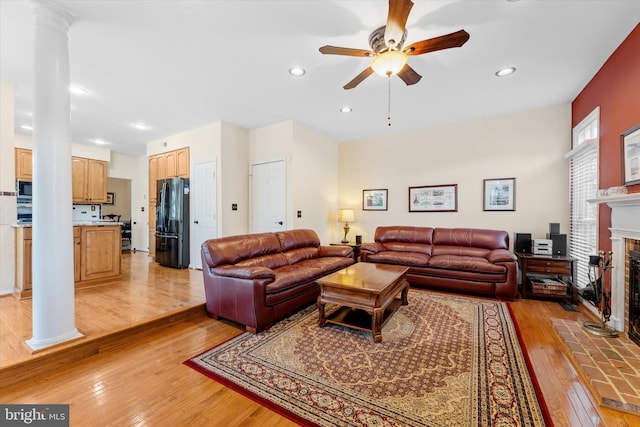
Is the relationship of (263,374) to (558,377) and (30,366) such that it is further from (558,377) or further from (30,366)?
(558,377)

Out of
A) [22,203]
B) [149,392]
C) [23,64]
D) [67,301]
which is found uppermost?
[23,64]

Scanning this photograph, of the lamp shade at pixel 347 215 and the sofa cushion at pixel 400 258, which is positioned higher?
the lamp shade at pixel 347 215

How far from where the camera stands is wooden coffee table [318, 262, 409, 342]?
238 cm

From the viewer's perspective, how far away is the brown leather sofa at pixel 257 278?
2547 millimetres

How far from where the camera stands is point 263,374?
6.28ft

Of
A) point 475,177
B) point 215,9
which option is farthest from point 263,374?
point 475,177

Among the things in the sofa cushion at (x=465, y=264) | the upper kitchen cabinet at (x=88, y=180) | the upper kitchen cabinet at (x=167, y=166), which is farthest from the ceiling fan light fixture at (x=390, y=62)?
the upper kitchen cabinet at (x=88, y=180)

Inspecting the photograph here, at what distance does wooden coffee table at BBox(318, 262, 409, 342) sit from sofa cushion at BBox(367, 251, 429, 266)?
41.4 inches

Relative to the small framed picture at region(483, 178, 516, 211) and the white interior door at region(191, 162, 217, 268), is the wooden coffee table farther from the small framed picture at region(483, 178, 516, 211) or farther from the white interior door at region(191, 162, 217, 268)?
the white interior door at region(191, 162, 217, 268)

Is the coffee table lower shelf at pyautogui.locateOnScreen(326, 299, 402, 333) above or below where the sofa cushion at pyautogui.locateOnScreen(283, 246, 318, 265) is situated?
below

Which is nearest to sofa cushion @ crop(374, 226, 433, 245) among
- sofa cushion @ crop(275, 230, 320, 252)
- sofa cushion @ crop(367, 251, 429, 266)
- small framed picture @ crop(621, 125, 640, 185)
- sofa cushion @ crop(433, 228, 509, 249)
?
sofa cushion @ crop(433, 228, 509, 249)

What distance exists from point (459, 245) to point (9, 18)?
5733 millimetres

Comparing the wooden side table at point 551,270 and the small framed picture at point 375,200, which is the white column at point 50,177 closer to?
the small framed picture at point 375,200

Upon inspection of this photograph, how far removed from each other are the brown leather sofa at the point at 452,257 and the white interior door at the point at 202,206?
9.15 feet
